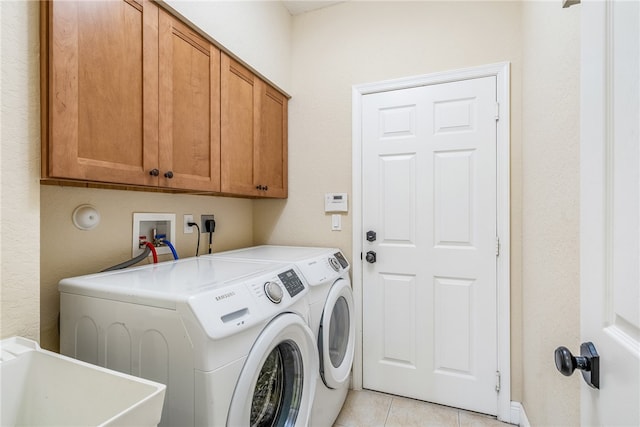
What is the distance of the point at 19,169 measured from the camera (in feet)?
2.95

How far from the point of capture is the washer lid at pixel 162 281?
3.05ft

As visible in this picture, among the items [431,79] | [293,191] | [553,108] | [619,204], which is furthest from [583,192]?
[293,191]

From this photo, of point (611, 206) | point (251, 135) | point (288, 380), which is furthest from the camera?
point (251, 135)

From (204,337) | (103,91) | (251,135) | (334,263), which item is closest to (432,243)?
(334,263)

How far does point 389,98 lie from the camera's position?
2.09 meters

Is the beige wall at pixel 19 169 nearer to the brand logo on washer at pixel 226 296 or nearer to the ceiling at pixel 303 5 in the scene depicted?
the brand logo on washer at pixel 226 296

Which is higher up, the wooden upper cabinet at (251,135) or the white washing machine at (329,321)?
the wooden upper cabinet at (251,135)

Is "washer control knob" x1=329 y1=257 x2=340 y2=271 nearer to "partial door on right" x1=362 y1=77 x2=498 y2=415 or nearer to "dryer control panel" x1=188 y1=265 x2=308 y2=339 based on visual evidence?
"partial door on right" x1=362 y1=77 x2=498 y2=415

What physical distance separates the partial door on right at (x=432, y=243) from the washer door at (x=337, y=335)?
263mm

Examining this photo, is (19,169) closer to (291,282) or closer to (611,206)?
(291,282)

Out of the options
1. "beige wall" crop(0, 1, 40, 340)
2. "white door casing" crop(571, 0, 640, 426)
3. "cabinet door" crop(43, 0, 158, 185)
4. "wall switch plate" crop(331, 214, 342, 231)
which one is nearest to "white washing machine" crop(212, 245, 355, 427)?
"wall switch plate" crop(331, 214, 342, 231)

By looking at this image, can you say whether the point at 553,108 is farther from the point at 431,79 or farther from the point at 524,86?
the point at 431,79

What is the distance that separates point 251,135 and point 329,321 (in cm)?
118

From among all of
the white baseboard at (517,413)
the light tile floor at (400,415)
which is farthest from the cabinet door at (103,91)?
the white baseboard at (517,413)
